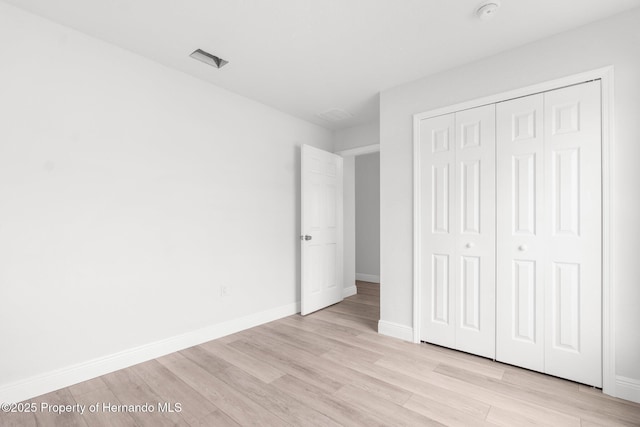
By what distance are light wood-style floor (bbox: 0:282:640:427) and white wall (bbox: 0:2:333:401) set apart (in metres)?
0.41

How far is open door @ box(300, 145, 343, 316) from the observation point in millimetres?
3779

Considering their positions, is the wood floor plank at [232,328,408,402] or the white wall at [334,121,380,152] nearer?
the wood floor plank at [232,328,408,402]

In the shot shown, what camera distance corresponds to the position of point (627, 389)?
1.95 metres

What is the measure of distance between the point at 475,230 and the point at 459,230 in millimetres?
132

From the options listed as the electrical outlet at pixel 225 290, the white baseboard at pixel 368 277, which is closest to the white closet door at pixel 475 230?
the electrical outlet at pixel 225 290

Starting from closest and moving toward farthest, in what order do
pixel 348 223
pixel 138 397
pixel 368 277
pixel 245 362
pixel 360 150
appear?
pixel 138 397
pixel 245 362
pixel 360 150
pixel 348 223
pixel 368 277

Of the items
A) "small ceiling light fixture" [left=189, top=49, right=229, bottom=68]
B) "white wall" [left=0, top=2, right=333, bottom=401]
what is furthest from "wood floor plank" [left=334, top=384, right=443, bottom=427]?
"small ceiling light fixture" [left=189, top=49, right=229, bottom=68]

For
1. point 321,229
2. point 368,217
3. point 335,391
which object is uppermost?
point 368,217

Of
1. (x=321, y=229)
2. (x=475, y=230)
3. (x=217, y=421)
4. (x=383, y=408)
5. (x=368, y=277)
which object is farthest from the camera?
(x=368, y=277)

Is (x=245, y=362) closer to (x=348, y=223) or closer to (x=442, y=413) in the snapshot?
(x=442, y=413)

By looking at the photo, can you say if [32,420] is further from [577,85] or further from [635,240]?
[577,85]

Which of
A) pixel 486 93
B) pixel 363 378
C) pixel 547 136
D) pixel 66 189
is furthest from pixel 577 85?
pixel 66 189

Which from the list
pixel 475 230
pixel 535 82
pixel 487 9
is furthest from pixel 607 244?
pixel 487 9

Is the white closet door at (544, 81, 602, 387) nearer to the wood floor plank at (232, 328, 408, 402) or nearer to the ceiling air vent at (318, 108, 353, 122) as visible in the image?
the wood floor plank at (232, 328, 408, 402)
